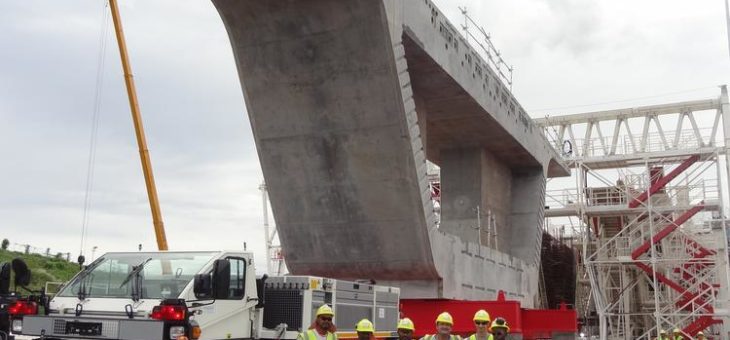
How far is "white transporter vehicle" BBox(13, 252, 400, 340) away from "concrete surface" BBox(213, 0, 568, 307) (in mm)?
6181

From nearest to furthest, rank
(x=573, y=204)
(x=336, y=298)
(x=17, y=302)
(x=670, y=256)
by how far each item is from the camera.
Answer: (x=17, y=302)
(x=336, y=298)
(x=670, y=256)
(x=573, y=204)

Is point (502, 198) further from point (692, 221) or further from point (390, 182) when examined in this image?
point (692, 221)

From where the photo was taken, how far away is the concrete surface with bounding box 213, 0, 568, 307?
15.8 m

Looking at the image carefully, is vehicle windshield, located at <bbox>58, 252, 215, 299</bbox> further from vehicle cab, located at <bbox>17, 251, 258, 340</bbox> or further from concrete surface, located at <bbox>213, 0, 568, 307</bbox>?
concrete surface, located at <bbox>213, 0, 568, 307</bbox>

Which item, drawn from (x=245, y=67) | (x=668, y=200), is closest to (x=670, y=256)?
(x=668, y=200)

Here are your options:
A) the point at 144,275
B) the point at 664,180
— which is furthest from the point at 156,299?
the point at 664,180

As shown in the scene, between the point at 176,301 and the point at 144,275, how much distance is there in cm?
113

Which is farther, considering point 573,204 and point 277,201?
point 573,204

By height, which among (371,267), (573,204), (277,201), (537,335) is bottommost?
(537,335)

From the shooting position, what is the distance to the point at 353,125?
16641 millimetres

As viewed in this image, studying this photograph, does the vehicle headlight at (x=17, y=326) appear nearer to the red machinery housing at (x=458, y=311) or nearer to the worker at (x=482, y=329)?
the worker at (x=482, y=329)

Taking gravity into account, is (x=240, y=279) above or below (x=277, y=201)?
below

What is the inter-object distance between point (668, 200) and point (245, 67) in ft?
89.2

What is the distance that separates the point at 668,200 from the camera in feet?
120
